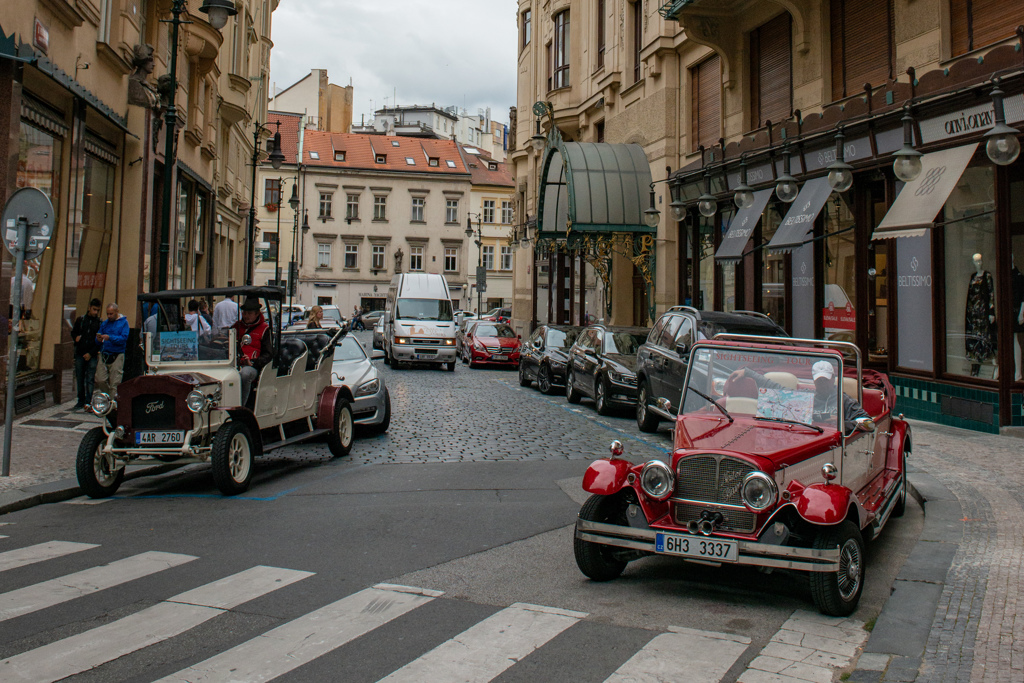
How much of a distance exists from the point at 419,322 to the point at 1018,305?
60.0 ft

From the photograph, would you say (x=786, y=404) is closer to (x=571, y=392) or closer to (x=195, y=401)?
(x=195, y=401)

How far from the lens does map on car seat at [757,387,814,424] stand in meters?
→ 6.24

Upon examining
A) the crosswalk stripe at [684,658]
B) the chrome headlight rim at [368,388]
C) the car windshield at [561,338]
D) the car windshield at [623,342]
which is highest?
the car windshield at [561,338]

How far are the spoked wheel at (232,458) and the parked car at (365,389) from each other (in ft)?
11.3

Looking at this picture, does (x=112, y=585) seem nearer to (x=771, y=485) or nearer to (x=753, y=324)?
(x=771, y=485)

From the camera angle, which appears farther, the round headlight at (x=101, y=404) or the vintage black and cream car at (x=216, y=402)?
the vintage black and cream car at (x=216, y=402)

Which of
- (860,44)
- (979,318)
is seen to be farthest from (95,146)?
(979,318)

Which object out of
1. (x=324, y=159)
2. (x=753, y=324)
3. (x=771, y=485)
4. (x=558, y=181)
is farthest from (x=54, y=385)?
(x=324, y=159)

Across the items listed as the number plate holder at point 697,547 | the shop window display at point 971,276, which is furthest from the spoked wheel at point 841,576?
the shop window display at point 971,276

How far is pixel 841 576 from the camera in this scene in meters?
5.27

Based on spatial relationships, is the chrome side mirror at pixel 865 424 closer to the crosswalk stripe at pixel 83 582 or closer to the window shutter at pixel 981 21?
the crosswalk stripe at pixel 83 582

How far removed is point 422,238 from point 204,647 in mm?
67265

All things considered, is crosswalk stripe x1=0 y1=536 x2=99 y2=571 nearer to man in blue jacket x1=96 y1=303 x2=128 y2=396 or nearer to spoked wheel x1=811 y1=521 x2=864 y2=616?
spoked wheel x1=811 y1=521 x2=864 y2=616

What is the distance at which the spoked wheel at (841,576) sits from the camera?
17.0 ft
